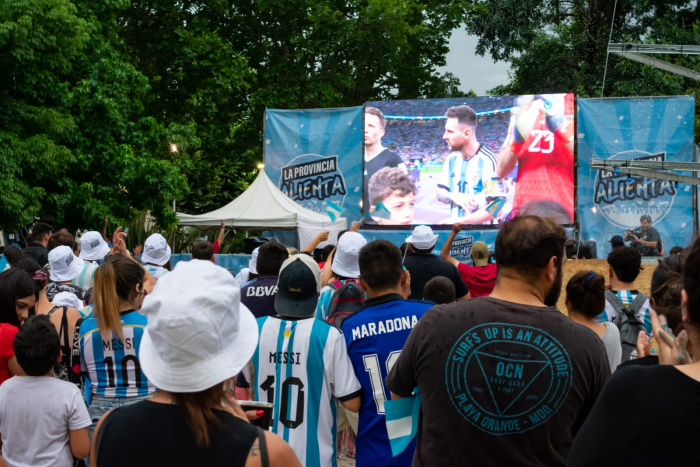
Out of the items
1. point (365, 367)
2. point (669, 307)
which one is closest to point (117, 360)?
point (365, 367)

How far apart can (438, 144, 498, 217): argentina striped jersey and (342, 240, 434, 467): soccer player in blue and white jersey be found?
13062mm

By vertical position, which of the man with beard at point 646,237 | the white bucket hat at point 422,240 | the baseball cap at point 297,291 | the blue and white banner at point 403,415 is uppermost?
the baseball cap at point 297,291

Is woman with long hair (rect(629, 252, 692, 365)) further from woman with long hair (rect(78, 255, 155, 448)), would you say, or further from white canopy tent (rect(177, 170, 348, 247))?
white canopy tent (rect(177, 170, 348, 247))

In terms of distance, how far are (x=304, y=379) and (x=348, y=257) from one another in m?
2.17

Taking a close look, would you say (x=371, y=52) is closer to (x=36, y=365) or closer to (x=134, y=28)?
(x=134, y=28)

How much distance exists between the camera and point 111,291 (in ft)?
12.7

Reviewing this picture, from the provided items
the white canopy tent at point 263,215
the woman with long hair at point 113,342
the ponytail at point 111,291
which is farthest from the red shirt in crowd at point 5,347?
the white canopy tent at point 263,215

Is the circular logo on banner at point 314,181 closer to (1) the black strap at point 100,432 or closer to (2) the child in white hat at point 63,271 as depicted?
(2) the child in white hat at point 63,271

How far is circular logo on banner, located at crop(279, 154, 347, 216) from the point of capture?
1784 cm

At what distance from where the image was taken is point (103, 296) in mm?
3869

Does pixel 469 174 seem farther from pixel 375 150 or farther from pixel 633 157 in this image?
pixel 633 157

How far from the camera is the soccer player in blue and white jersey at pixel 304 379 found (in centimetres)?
364

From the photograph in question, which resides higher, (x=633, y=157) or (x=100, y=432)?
(x=633, y=157)

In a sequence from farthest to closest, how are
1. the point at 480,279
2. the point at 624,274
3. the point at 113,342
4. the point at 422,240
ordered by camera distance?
1. the point at 480,279
2. the point at 422,240
3. the point at 624,274
4. the point at 113,342
